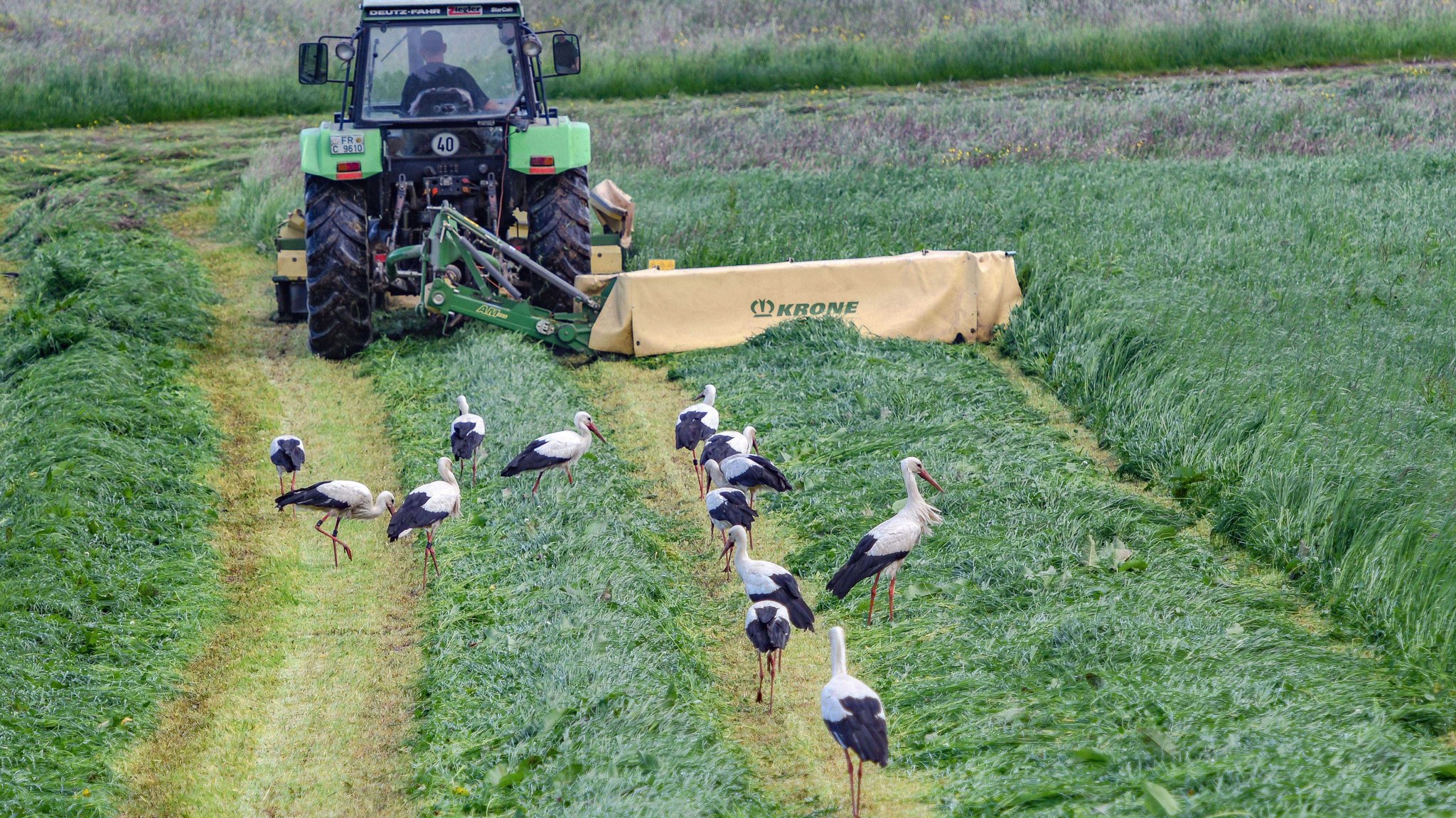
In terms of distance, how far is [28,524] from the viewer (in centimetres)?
724

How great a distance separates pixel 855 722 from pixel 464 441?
156 inches

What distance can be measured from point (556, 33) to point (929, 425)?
455 centimetres

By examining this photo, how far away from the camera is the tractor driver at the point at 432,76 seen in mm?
11344

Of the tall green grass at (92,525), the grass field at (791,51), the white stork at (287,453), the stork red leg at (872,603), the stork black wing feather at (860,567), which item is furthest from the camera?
the grass field at (791,51)

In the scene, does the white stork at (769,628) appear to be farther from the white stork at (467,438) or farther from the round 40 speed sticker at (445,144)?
the round 40 speed sticker at (445,144)

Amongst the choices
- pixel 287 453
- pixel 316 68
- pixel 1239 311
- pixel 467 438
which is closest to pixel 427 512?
pixel 467 438

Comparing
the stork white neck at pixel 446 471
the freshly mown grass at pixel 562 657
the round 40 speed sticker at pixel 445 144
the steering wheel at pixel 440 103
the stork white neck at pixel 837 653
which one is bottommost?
the freshly mown grass at pixel 562 657

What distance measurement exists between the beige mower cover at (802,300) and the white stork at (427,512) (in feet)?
12.2

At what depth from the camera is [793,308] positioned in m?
11.1

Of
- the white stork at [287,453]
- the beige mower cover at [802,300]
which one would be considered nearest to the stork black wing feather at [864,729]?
the white stork at [287,453]

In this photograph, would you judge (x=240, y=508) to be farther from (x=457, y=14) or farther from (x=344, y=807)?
(x=457, y=14)

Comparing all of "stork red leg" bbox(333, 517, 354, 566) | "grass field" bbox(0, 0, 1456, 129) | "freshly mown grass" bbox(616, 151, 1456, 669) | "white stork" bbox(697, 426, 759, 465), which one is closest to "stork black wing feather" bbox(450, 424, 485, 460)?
"stork red leg" bbox(333, 517, 354, 566)

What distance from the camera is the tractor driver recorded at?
11344 millimetres

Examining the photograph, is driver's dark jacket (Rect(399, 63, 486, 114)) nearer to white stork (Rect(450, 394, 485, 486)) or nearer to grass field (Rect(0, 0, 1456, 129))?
white stork (Rect(450, 394, 485, 486))
